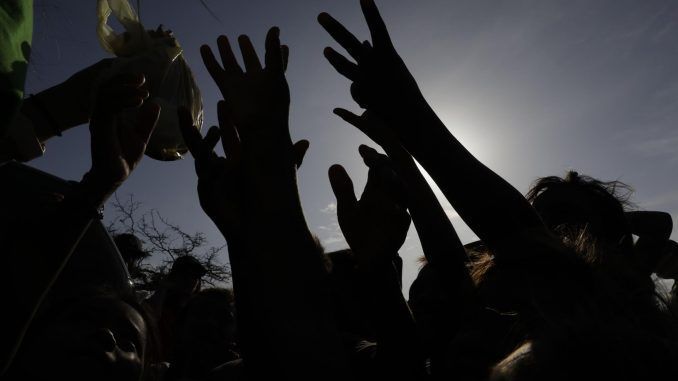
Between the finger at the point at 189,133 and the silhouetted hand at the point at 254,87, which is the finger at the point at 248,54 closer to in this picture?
the silhouetted hand at the point at 254,87

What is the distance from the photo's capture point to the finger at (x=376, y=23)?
1.30m

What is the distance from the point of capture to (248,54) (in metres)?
1.36

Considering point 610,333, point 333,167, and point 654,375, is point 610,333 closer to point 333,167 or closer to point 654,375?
point 654,375

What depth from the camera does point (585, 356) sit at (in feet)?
2.48

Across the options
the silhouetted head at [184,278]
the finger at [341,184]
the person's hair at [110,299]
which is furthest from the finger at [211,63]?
the silhouetted head at [184,278]

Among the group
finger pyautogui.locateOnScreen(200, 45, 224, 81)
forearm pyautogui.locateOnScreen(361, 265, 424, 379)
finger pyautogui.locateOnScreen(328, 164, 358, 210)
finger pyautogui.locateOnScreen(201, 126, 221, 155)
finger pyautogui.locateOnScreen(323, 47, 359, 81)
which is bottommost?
forearm pyautogui.locateOnScreen(361, 265, 424, 379)

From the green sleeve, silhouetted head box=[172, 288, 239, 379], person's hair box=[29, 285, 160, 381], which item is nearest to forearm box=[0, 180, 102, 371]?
person's hair box=[29, 285, 160, 381]

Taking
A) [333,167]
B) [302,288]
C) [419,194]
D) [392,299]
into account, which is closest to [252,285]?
[302,288]

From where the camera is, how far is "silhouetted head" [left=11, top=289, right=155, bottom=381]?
916mm

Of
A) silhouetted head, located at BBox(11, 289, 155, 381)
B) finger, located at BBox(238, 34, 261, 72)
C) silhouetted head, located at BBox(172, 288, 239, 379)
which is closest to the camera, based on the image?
silhouetted head, located at BBox(11, 289, 155, 381)

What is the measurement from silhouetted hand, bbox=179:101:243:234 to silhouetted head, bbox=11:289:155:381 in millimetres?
377

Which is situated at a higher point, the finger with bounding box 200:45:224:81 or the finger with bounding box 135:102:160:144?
the finger with bounding box 200:45:224:81

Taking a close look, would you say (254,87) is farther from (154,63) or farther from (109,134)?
(154,63)

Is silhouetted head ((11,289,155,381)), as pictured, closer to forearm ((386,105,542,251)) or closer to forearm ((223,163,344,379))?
forearm ((223,163,344,379))
